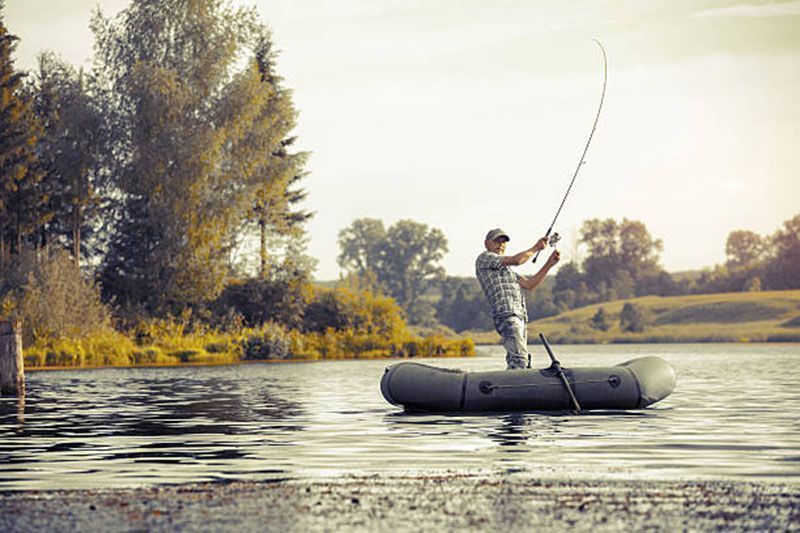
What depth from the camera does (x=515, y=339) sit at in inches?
693

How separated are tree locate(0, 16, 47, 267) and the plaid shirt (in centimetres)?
3378

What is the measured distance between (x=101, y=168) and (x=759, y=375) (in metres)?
28.9

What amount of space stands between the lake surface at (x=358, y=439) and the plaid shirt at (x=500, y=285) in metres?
1.39

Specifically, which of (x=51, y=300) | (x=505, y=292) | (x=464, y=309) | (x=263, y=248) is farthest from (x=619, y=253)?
(x=505, y=292)

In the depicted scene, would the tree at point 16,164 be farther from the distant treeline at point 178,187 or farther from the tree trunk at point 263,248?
the tree trunk at point 263,248

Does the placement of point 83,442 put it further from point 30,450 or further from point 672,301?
point 672,301

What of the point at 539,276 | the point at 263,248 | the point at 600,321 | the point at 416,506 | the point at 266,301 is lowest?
the point at 416,506

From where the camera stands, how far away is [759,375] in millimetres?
30266

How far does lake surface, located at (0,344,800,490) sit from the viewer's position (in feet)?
35.1

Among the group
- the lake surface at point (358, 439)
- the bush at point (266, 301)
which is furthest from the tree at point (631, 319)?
the lake surface at point (358, 439)

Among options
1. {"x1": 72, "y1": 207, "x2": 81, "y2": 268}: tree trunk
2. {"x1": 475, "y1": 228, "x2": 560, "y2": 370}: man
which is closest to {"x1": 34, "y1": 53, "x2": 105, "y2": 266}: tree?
{"x1": 72, "y1": 207, "x2": 81, "y2": 268}: tree trunk

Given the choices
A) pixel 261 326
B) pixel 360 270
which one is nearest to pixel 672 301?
pixel 360 270

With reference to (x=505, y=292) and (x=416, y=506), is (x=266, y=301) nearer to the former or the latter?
(x=505, y=292)

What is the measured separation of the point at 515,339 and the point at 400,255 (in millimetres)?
91295
